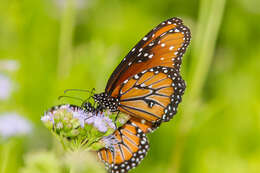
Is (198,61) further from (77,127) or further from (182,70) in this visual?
(77,127)

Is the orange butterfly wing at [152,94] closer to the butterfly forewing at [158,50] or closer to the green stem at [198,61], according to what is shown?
the butterfly forewing at [158,50]

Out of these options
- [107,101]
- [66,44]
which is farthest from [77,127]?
[66,44]

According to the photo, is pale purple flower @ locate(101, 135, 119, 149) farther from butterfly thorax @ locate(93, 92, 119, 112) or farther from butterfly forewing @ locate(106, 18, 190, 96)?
butterfly forewing @ locate(106, 18, 190, 96)

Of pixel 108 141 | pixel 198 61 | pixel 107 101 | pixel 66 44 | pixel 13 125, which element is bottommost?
pixel 108 141

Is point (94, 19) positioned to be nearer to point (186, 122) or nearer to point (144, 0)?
point (144, 0)

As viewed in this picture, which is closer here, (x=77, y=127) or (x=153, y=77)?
(x=77, y=127)

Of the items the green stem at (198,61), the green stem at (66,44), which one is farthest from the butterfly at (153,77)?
the green stem at (66,44)
